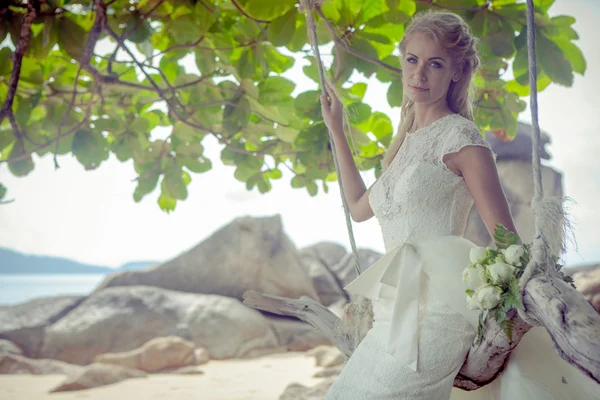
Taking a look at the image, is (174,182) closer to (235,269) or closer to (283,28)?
(283,28)

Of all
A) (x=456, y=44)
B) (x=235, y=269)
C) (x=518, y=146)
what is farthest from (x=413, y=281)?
(x=518, y=146)

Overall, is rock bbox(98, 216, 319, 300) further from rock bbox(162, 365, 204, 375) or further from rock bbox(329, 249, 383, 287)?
rock bbox(162, 365, 204, 375)

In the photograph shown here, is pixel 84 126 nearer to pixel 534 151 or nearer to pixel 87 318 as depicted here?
pixel 534 151

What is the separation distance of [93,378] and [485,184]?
2836mm

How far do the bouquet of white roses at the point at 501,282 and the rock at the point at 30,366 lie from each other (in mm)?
3223

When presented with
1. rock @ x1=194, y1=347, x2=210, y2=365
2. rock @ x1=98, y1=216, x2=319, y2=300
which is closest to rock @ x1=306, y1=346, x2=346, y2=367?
rock @ x1=194, y1=347, x2=210, y2=365

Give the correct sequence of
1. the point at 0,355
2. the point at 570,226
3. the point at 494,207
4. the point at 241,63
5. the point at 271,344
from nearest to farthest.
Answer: the point at 570,226 < the point at 494,207 < the point at 241,63 < the point at 0,355 < the point at 271,344

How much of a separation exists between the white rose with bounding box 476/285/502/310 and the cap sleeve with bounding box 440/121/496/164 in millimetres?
268

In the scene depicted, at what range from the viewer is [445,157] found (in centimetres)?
86

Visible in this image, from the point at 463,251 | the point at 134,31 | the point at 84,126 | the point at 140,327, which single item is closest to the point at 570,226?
the point at 463,251

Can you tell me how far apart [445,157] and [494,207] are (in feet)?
0.41

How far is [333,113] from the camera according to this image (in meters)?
1.15

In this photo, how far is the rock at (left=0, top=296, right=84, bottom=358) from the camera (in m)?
3.65

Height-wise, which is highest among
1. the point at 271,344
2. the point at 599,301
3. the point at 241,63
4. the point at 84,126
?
the point at 241,63
